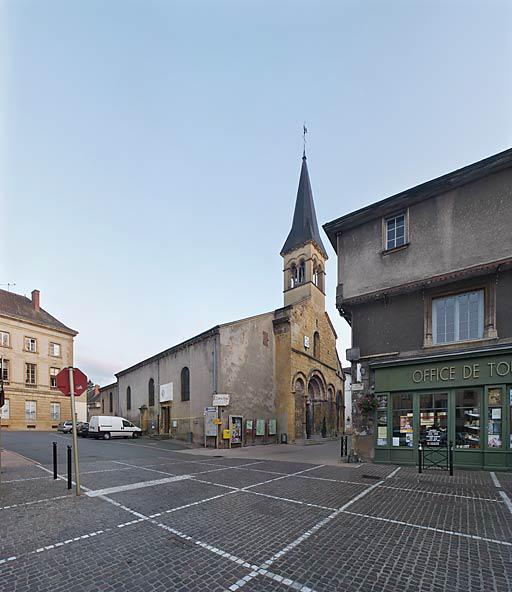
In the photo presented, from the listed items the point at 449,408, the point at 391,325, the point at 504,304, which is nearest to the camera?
the point at 504,304

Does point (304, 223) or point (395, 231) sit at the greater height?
point (304, 223)

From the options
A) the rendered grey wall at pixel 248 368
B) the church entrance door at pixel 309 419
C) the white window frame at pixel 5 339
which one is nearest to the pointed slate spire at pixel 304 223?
the rendered grey wall at pixel 248 368

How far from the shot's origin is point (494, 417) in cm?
1057

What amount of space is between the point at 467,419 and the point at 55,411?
134ft

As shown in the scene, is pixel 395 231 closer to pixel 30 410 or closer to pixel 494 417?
pixel 494 417

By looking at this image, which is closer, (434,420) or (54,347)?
(434,420)

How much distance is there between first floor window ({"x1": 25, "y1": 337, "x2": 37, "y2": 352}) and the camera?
38.5 m

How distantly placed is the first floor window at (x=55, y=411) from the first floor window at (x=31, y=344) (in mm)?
6234

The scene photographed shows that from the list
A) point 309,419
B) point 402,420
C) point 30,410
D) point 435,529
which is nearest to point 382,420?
point 402,420

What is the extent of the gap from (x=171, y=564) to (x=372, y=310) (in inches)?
426

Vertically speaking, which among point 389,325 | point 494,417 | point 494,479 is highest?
point 389,325

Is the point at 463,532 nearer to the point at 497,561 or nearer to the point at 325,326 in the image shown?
the point at 497,561

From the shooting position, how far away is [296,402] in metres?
23.5

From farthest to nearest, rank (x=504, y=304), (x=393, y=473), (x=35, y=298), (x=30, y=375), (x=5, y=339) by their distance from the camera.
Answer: (x=35, y=298) < (x=30, y=375) < (x=5, y=339) < (x=504, y=304) < (x=393, y=473)
